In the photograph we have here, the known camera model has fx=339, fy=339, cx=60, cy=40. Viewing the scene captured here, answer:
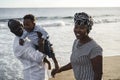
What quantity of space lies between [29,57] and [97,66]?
152cm

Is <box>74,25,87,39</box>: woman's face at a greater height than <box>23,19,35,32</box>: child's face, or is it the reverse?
<box>74,25,87,39</box>: woman's face

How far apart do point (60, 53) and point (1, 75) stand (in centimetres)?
421

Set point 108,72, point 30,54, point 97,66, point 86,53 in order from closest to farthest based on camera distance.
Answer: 1. point 97,66
2. point 86,53
3. point 30,54
4. point 108,72

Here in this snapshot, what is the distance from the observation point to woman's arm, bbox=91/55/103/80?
323 centimetres

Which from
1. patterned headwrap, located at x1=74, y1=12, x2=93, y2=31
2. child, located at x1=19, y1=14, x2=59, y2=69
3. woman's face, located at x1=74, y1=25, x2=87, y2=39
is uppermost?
patterned headwrap, located at x1=74, y1=12, x2=93, y2=31

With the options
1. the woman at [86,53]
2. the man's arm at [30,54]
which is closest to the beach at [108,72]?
the man's arm at [30,54]

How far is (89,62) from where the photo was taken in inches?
132

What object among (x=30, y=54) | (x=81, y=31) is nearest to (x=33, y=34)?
(x=30, y=54)

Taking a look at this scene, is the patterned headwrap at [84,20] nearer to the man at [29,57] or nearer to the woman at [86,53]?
the woman at [86,53]

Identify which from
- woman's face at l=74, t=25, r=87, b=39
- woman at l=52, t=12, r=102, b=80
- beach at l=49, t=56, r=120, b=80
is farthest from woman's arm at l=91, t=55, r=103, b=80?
beach at l=49, t=56, r=120, b=80

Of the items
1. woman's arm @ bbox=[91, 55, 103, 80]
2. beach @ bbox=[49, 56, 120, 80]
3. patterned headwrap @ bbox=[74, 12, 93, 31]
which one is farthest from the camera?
beach @ bbox=[49, 56, 120, 80]

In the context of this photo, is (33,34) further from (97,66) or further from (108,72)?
(108,72)

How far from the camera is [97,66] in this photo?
10.6 ft

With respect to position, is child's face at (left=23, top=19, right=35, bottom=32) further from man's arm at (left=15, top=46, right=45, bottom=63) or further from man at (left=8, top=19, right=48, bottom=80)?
man's arm at (left=15, top=46, right=45, bottom=63)
